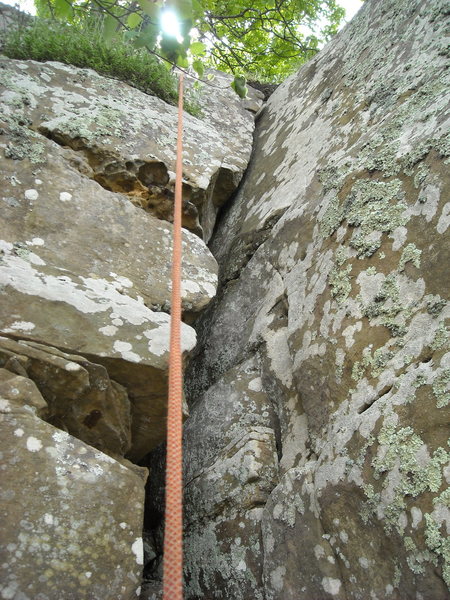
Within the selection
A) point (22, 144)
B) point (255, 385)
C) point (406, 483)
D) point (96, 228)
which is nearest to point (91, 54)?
point (22, 144)

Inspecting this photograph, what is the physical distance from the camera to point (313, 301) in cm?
270

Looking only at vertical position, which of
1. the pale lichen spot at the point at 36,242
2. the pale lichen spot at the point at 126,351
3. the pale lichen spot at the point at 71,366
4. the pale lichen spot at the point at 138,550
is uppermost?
the pale lichen spot at the point at 126,351

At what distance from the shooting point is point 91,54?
173 inches

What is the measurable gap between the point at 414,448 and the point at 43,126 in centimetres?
337

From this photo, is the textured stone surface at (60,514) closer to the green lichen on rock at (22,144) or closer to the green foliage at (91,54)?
the green lichen on rock at (22,144)

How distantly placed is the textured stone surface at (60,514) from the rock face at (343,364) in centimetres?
67

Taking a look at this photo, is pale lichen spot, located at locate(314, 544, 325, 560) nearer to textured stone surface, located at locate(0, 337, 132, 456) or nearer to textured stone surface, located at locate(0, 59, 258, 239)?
textured stone surface, located at locate(0, 337, 132, 456)

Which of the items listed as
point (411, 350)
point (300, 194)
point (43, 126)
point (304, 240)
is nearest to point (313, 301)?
point (304, 240)

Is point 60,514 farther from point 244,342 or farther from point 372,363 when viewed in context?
point 244,342

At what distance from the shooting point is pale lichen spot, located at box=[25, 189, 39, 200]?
9.50 ft

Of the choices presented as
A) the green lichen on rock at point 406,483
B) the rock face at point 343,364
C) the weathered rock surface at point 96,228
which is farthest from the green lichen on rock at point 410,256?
the weathered rock surface at point 96,228

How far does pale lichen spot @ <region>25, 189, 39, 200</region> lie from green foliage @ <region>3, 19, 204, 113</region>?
1.95 meters

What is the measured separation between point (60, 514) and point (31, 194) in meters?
2.01

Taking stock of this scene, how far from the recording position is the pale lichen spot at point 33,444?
1904mm
